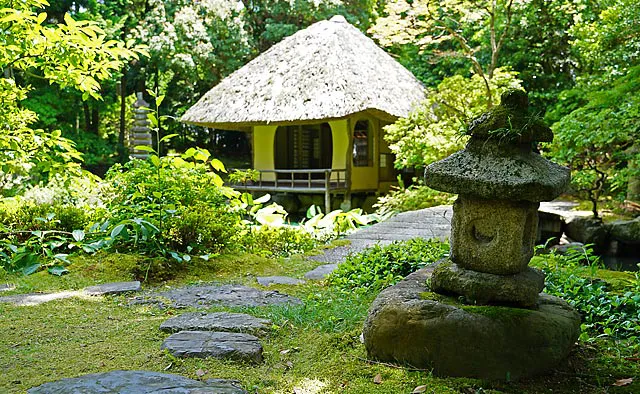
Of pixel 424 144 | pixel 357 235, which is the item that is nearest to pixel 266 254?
pixel 357 235

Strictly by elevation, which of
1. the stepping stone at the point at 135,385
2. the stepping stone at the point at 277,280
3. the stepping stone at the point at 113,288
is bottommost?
the stepping stone at the point at 277,280

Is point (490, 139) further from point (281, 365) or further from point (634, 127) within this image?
point (634, 127)

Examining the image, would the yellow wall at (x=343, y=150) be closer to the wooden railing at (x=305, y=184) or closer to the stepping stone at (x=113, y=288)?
→ the wooden railing at (x=305, y=184)

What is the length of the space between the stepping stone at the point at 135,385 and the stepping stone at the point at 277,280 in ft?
8.11

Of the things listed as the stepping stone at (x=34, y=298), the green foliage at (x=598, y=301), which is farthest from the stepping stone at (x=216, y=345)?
the green foliage at (x=598, y=301)

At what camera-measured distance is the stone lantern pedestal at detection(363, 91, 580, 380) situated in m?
2.68

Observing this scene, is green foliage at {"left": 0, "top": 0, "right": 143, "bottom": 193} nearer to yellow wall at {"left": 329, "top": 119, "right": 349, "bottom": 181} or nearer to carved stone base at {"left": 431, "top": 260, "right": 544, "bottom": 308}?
carved stone base at {"left": 431, "top": 260, "right": 544, "bottom": 308}

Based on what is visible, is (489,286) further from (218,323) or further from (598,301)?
(218,323)

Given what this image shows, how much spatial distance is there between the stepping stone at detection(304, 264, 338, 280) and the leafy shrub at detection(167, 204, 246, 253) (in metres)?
1.08

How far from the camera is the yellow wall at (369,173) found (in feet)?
49.2

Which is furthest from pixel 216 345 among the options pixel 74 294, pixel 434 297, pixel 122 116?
pixel 122 116

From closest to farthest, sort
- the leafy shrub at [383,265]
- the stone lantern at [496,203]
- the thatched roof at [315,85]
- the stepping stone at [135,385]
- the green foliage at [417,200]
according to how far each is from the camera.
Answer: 1. the stepping stone at [135,385]
2. the stone lantern at [496,203]
3. the leafy shrub at [383,265]
4. the green foliage at [417,200]
5. the thatched roof at [315,85]

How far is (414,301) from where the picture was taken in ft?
9.51

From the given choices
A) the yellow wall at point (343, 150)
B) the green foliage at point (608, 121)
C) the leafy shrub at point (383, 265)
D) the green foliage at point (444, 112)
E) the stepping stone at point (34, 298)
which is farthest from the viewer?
the yellow wall at point (343, 150)
